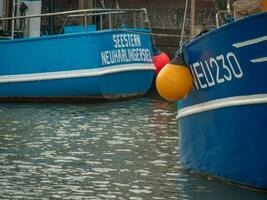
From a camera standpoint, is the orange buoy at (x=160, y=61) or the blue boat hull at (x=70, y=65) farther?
the orange buoy at (x=160, y=61)

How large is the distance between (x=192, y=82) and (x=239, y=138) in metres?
0.78

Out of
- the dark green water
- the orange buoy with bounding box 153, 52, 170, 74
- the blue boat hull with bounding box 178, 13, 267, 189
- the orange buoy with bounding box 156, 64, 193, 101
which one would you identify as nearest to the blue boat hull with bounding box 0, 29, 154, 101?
the dark green water

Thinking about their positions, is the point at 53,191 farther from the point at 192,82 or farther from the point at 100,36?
the point at 100,36

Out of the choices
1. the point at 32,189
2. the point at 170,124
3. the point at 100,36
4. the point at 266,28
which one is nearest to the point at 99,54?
the point at 100,36

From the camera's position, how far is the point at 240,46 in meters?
6.71

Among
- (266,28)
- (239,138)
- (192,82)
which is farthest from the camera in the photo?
(192,82)

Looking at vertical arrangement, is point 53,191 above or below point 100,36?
below

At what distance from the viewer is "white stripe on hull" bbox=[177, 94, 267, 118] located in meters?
6.62

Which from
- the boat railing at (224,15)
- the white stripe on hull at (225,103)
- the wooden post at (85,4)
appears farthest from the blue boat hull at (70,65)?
the white stripe on hull at (225,103)

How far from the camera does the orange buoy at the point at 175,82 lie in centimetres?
725

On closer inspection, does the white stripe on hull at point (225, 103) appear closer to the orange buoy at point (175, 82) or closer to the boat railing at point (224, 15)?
the orange buoy at point (175, 82)

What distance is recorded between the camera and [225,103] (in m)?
6.97

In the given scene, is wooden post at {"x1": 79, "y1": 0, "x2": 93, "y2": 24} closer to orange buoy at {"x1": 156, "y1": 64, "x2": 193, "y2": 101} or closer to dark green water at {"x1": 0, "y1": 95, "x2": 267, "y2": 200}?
dark green water at {"x1": 0, "y1": 95, "x2": 267, "y2": 200}

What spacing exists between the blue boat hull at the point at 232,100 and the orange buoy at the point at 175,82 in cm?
8
